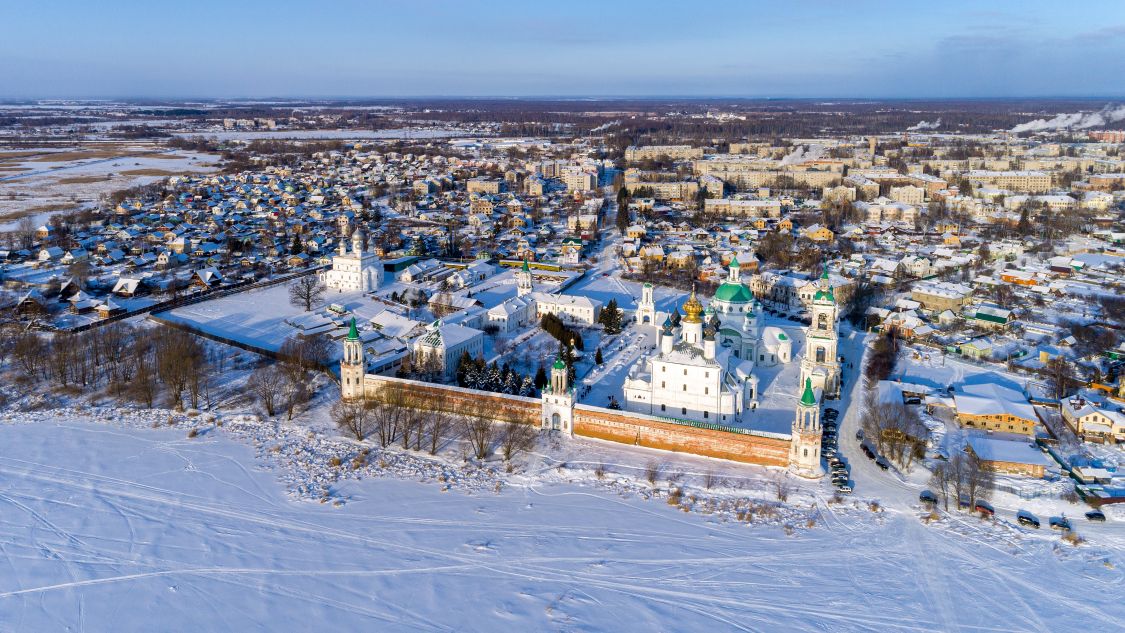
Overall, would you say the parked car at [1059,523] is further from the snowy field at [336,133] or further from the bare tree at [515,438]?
the snowy field at [336,133]

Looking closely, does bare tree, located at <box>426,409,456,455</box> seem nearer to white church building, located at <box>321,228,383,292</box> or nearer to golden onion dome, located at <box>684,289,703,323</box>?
golden onion dome, located at <box>684,289,703,323</box>

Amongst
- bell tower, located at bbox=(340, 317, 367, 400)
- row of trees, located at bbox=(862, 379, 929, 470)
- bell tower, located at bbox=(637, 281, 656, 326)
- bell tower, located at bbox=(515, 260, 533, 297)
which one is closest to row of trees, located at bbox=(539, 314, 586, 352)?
bell tower, located at bbox=(637, 281, 656, 326)

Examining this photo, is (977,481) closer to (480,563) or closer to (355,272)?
(480,563)

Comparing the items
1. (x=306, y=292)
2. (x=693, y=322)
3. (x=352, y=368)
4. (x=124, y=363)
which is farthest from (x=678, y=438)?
(x=306, y=292)

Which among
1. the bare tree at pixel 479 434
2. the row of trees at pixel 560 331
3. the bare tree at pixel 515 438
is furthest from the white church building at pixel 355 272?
the bare tree at pixel 515 438

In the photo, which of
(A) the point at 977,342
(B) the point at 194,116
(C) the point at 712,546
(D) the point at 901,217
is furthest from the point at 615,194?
(B) the point at 194,116

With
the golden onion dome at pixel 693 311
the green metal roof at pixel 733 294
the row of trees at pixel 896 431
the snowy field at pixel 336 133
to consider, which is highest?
the snowy field at pixel 336 133
